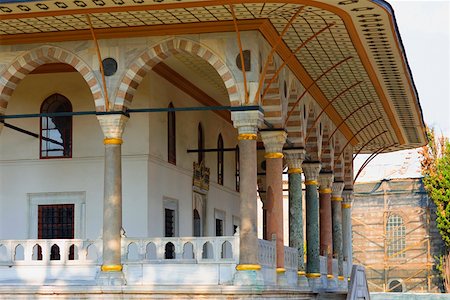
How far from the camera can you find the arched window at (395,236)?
4597 centimetres

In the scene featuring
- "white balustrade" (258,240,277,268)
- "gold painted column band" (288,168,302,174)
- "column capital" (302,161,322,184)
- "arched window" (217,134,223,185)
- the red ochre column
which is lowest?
"white balustrade" (258,240,277,268)

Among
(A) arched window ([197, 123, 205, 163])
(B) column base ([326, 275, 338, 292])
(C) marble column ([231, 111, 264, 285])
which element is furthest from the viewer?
(B) column base ([326, 275, 338, 292])

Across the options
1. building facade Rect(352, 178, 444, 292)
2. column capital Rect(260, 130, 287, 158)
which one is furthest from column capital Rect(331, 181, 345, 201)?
building facade Rect(352, 178, 444, 292)

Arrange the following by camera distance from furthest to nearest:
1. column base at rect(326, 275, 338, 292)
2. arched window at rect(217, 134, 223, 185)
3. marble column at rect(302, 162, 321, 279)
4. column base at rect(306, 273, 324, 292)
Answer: arched window at rect(217, 134, 223, 185), column base at rect(326, 275, 338, 292), marble column at rect(302, 162, 321, 279), column base at rect(306, 273, 324, 292)

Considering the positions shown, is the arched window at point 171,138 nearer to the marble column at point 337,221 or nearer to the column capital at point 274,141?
the column capital at point 274,141

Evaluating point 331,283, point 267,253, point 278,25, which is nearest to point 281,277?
point 267,253

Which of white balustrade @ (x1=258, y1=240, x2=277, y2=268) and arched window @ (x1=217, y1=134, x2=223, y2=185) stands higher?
arched window @ (x1=217, y1=134, x2=223, y2=185)

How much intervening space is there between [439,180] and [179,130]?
24.8m

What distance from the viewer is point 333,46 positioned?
18312 millimetres

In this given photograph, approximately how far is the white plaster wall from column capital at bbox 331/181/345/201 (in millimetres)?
7303

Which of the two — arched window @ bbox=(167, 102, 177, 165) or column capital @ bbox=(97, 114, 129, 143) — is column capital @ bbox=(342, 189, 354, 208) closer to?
arched window @ bbox=(167, 102, 177, 165)

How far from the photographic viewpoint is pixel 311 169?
22594mm

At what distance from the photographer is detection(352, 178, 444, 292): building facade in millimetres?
45188

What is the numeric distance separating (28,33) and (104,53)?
1.35 m
